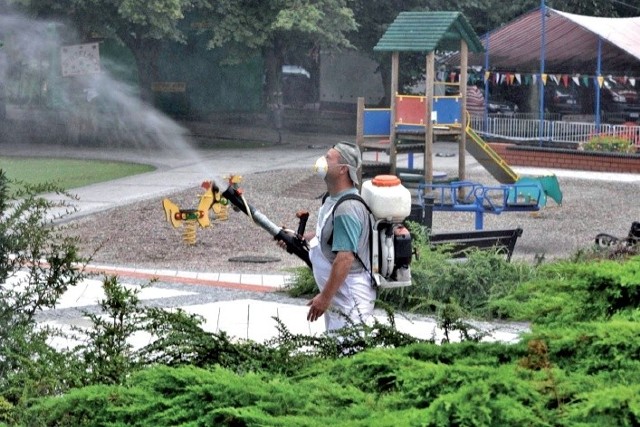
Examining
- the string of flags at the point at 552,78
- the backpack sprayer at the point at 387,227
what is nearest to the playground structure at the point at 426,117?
the string of flags at the point at 552,78

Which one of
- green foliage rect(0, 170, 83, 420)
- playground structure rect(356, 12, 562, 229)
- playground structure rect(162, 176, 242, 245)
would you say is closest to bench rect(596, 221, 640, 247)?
playground structure rect(162, 176, 242, 245)

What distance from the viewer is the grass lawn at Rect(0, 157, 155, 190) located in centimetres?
2671

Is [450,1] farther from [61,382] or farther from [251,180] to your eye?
[61,382]

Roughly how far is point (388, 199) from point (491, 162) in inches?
683

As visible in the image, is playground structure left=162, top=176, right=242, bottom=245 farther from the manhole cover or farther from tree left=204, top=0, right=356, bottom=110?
tree left=204, top=0, right=356, bottom=110

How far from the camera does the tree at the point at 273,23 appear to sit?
113ft

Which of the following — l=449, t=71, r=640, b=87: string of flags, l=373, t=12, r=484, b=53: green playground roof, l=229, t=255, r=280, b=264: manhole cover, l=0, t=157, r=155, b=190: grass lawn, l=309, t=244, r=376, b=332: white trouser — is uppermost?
l=373, t=12, r=484, b=53: green playground roof

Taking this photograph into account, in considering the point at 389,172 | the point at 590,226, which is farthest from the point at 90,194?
the point at 590,226

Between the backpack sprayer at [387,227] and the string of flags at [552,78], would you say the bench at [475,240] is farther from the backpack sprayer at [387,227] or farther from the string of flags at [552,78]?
the string of flags at [552,78]

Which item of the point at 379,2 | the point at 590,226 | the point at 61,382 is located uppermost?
the point at 379,2

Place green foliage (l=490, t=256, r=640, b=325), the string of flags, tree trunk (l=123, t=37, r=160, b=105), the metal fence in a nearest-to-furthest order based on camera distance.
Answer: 1. green foliage (l=490, t=256, r=640, b=325)
2. the metal fence
3. the string of flags
4. tree trunk (l=123, t=37, r=160, b=105)

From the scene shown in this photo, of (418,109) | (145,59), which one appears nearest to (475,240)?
(418,109)

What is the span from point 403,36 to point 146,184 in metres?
6.11

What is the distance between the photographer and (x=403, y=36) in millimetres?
24359
